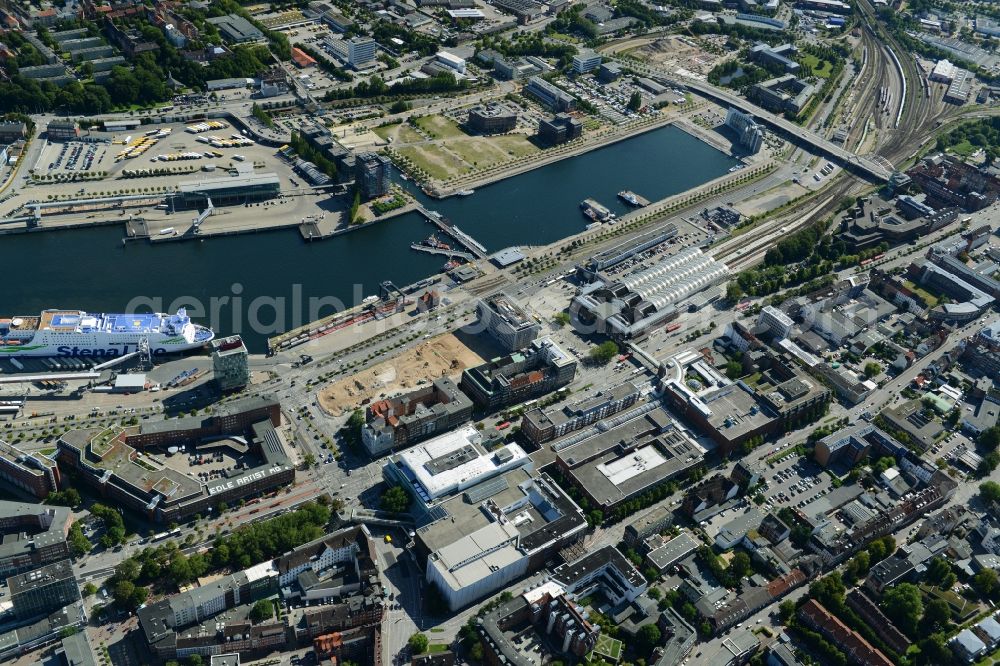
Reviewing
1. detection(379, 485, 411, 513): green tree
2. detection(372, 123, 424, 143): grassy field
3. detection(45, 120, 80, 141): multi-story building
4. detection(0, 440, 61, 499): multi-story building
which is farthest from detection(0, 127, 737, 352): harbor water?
detection(379, 485, 411, 513): green tree

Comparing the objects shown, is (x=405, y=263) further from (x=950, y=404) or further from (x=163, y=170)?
(x=950, y=404)

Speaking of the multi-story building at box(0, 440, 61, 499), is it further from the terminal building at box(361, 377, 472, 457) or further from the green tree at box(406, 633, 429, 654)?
the green tree at box(406, 633, 429, 654)

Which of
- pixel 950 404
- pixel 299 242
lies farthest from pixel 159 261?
pixel 950 404

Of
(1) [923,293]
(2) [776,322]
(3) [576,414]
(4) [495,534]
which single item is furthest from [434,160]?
(4) [495,534]

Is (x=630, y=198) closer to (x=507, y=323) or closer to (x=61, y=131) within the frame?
(x=507, y=323)

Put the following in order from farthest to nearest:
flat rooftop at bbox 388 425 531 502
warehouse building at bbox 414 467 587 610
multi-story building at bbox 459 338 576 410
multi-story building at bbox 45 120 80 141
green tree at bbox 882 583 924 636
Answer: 1. multi-story building at bbox 45 120 80 141
2. multi-story building at bbox 459 338 576 410
3. flat rooftop at bbox 388 425 531 502
4. green tree at bbox 882 583 924 636
5. warehouse building at bbox 414 467 587 610

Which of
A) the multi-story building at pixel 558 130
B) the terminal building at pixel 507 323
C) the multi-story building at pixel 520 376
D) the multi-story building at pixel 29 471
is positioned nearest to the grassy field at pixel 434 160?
the multi-story building at pixel 558 130
